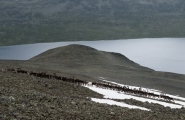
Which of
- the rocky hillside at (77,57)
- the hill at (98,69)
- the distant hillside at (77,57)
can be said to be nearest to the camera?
the hill at (98,69)

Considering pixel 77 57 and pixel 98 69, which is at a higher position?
pixel 77 57

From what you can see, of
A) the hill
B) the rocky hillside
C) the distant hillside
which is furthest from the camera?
the rocky hillside

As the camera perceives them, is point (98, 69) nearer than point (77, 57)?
Yes

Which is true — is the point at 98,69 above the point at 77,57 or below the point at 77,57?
below

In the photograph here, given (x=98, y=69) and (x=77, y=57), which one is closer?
(x=98, y=69)

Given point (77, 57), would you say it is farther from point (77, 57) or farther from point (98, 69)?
point (98, 69)

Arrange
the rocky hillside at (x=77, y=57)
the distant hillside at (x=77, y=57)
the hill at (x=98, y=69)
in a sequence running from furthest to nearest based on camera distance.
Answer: the rocky hillside at (x=77, y=57)
the distant hillside at (x=77, y=57)
the hill at (x=98, y=69)

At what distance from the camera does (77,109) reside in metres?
22.5

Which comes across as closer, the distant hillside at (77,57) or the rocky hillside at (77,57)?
the distant hillside at (77,57)

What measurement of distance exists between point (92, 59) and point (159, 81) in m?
34.8

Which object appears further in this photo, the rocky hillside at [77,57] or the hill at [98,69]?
the rocky hillside at [77,57]

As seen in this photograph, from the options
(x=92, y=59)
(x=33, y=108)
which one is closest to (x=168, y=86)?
(x=92, y=59)

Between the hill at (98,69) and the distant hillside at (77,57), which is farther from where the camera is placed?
the distant hillside at (77,57)

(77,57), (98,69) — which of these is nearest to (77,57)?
(77,57)
